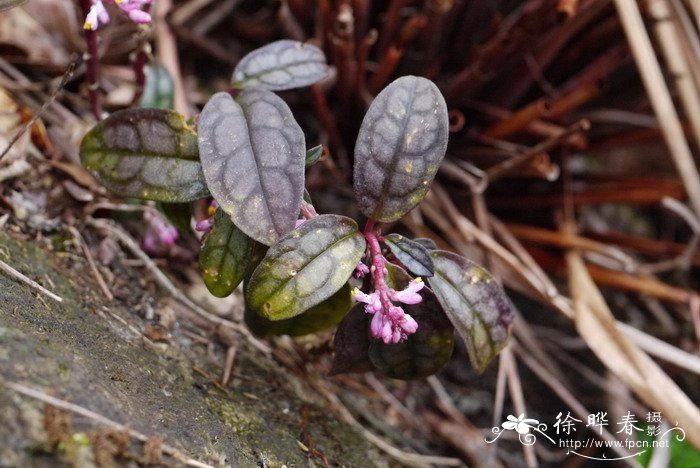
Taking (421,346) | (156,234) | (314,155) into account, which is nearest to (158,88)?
(156,234)

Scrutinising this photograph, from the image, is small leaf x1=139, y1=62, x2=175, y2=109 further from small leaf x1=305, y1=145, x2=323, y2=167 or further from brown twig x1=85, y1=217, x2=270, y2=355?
small leaf x1=305, y1=145, x2=323, y2=167

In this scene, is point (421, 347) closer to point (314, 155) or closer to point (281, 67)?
point (314, 155)

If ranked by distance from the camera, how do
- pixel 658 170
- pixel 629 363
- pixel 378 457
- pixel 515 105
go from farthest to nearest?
pixel 658 170
pixel 515 105
pixel 629 363
pixel 378 457

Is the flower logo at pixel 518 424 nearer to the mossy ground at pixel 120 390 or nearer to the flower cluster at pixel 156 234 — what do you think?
the mossy ground at pixel 120 390

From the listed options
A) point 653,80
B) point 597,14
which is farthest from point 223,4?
point 653,80

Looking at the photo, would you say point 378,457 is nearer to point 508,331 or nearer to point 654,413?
point 508,331

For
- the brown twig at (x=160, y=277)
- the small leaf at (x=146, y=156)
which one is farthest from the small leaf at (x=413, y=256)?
the brown twig at (x=160, y=277)
